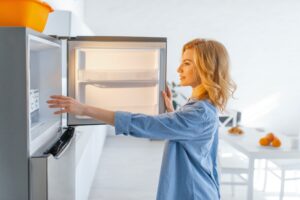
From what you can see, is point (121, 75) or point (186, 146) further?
point (121, 75)

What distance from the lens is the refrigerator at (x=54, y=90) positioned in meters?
1.05

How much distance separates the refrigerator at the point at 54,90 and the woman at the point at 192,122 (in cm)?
17

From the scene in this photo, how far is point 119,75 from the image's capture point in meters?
1.59

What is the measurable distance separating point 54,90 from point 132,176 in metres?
2.30

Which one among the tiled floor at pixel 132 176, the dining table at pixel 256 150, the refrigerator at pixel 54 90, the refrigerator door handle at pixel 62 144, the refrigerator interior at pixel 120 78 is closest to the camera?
the refrigerator at pixel 54 90

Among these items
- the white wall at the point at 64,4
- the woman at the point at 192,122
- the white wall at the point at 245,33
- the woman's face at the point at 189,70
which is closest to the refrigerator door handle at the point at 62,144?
the woman at the point at 192,122

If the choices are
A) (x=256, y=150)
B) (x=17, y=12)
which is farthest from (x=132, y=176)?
(x=17, y=12)

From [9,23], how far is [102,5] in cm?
463

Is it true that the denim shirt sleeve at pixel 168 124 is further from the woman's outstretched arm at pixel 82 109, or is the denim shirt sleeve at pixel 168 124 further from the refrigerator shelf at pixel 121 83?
the refrigerator shelf at pixel 121 83

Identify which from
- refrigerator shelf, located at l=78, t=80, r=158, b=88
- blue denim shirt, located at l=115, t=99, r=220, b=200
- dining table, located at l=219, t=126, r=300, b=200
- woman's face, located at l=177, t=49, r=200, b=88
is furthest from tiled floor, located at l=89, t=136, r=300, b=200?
woman's face, located at l=177, t=49, r=200, b=88

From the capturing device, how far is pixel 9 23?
3.76ft

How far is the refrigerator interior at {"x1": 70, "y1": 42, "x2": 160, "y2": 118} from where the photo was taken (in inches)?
61.7

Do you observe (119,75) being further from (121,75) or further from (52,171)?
(52,171)

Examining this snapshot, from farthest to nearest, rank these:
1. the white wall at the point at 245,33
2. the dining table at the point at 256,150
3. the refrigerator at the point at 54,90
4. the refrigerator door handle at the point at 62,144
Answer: the white wall at the point at 245,33 → the dining table at the point at 256,150 → the refrigerator door handle at the point at 62,144 → the refrigerator at the point at 54,90
